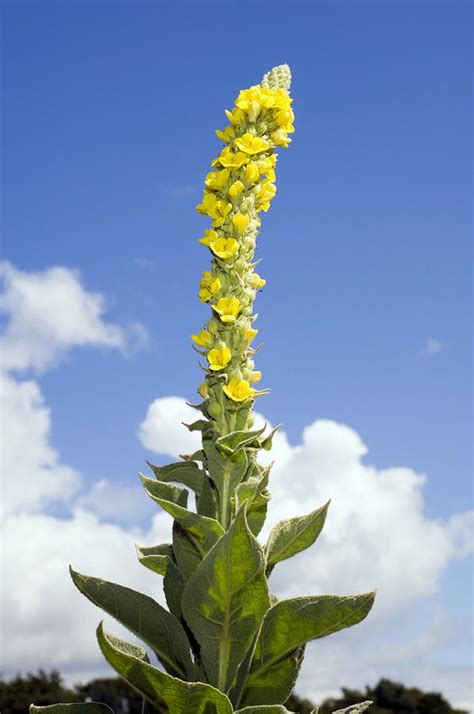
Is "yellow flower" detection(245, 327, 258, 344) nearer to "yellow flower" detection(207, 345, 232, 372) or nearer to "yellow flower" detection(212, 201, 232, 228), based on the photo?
"yellow flower" detection(207, 345, 232, 372)

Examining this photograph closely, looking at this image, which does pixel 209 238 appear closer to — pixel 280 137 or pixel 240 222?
pixel 240 222

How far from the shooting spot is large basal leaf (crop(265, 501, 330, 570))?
441cm

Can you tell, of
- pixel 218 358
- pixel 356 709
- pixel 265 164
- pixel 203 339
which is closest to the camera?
pixel 356 709

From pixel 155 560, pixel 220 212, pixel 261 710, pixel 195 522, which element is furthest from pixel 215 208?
pixel 261 710

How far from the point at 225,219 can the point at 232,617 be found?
94.5 inches

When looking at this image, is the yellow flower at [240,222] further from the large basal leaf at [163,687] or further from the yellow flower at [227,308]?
the large basal leaf at [163,687]

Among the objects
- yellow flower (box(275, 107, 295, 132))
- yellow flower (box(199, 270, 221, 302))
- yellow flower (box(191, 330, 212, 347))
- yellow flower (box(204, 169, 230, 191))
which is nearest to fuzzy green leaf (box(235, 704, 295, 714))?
yellow flower (box(191, 330, 212, 347))

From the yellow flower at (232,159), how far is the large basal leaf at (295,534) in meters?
2.19

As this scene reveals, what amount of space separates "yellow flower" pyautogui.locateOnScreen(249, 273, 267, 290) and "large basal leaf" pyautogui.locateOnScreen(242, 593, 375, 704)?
1913 millimetres

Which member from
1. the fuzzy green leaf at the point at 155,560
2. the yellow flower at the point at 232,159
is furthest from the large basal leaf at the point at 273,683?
the yellow flower at the point at 232,159

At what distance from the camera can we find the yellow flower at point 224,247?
4875 millimetres

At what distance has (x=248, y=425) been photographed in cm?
469

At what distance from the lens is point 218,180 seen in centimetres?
514

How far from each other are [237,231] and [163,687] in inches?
104
